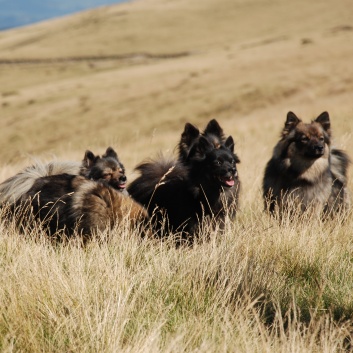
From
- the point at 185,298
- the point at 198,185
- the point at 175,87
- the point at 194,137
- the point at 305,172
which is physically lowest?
the point at 185,298

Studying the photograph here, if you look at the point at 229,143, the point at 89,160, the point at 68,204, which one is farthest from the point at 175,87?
the point at 68,204

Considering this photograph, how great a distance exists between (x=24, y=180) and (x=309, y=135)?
346 cm

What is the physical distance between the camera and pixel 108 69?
6894cm

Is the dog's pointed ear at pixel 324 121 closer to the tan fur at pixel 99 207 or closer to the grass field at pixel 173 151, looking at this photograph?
the grass field at pixel 173 151

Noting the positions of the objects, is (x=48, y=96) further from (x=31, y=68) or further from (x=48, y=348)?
(x=48, y=348)

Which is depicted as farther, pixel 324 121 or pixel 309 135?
pixel 324 121

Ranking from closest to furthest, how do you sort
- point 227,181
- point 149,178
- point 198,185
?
point 227,181 → point 198,185 → point 149,178

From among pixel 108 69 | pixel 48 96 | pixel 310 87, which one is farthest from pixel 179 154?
pixel 108 69

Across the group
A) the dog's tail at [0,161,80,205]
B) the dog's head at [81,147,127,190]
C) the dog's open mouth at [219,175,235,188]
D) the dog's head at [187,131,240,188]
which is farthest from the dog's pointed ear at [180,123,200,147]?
the dog's tail at [0,161,80,205]

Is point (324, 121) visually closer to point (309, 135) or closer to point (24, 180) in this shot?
point (309, 135)

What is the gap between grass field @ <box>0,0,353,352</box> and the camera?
3154mm

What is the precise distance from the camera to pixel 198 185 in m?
6.06

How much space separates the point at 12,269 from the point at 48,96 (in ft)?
150

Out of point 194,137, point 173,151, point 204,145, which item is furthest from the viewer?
point 173,151
